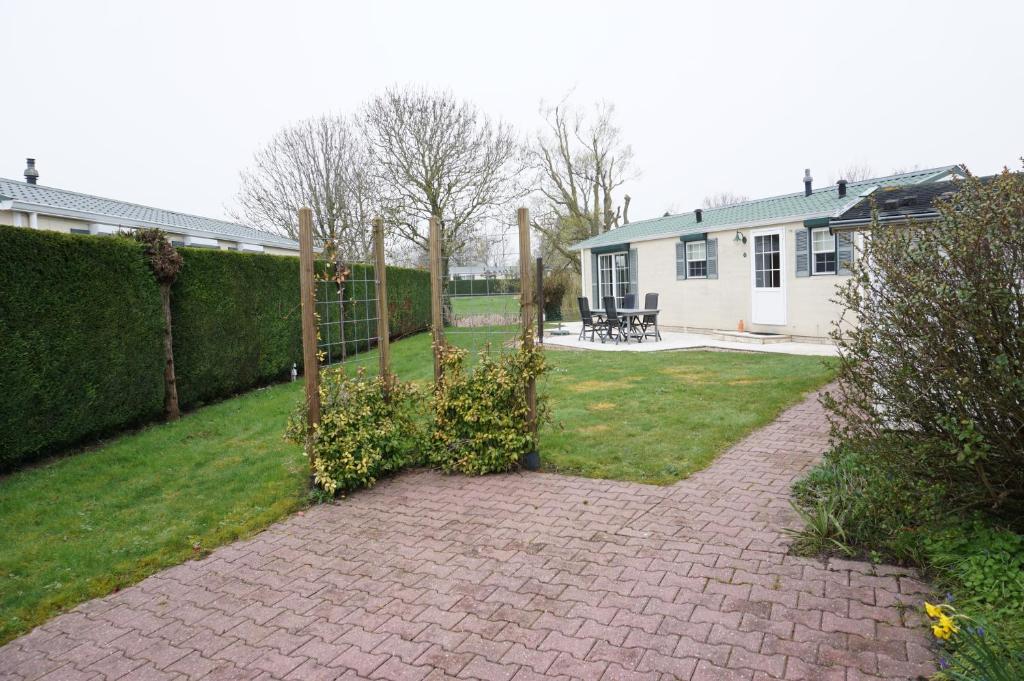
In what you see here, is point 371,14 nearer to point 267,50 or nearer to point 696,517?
point 267,50

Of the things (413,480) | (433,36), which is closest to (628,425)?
(413,480)

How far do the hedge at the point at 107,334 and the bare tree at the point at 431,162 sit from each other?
34.7 ft

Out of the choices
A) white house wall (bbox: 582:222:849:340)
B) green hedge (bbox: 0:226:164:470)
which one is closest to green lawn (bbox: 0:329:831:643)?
green hedge (bbox: 0:226:164:470)

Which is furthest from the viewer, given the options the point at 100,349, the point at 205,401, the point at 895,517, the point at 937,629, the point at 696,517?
the point at 205,401

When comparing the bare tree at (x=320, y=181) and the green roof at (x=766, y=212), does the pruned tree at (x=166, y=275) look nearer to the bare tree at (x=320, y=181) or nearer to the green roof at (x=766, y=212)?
the green roof at (x=766, y=212)

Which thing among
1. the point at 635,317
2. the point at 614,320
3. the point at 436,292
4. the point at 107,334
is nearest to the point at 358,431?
the point at 436,292

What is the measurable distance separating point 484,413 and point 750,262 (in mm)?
Result: 11655

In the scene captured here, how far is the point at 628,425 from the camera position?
260 inches

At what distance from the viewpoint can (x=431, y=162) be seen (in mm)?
19922

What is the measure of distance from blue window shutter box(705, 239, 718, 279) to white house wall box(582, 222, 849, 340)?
102 millimetres

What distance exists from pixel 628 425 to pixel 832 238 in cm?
898

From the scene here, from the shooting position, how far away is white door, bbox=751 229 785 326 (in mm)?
14219

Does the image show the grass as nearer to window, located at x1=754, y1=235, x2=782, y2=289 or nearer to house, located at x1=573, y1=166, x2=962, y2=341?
house, located at x1=573, y1=166, x2=962, y2=341

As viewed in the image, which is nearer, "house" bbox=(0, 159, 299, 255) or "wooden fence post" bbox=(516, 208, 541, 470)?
"wooden fence post" bbox=(516, 208, 541, 470)
